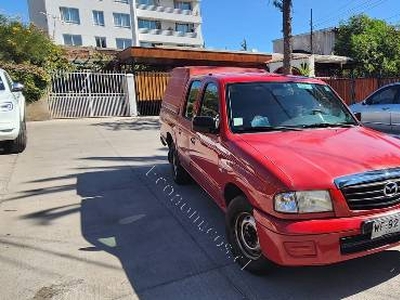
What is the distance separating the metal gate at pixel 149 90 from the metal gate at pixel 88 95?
2.42ft

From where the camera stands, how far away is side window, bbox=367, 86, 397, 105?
9.55 m

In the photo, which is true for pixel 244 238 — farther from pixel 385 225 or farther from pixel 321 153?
pixel 385 225

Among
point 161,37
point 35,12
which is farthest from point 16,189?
point 161,37

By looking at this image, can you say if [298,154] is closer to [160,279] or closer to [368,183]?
[368,183]

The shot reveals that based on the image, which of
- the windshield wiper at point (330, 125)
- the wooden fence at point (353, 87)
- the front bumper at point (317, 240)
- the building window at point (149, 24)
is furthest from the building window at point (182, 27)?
the front bumper at point (317, 240)

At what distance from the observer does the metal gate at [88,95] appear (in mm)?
17312

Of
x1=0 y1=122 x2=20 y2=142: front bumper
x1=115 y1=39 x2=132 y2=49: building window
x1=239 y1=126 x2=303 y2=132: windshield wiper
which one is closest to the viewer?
x1=239 y1=126 x2=303 y2=132: windshield wiper

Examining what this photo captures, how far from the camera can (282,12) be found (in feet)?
45.1

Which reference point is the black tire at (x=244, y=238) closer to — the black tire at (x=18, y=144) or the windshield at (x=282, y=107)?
the windshield at (x=282, y=107)

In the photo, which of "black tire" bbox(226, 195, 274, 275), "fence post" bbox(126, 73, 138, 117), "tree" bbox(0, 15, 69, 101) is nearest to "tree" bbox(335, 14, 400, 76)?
"fence post" bbox(126, 73, 138, 117)

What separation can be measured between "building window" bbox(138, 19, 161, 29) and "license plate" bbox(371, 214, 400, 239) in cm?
5160

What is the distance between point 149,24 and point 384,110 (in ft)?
153

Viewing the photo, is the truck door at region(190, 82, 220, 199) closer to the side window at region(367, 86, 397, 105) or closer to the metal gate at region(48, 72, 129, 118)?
the side window at region(367, 86, 397, 105)

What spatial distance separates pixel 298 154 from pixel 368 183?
24.3 inches
